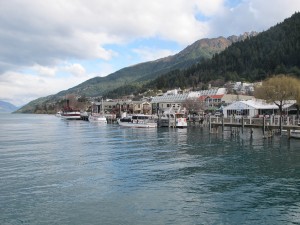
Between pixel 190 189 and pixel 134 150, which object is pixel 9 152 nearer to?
pixel 134 150

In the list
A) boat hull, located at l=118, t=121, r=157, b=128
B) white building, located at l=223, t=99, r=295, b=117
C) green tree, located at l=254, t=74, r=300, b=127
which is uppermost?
green tree, located at l=254, t=74, r=300, b=127

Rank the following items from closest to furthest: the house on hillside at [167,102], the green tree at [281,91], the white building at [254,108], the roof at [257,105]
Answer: the green tree at [281,91]
the roof at [257,105]
the white building at [254,108]
the house on hillside at [167,102]

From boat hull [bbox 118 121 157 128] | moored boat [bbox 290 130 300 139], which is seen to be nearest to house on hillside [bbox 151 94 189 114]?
boat hull [bbox 118 121 157 128]

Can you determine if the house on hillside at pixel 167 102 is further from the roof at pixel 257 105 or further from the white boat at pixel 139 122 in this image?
the roof at pixel 257 105

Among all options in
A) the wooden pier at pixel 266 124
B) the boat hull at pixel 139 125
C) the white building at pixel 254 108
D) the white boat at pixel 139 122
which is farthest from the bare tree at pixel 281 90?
the white boat at pixel 139 122

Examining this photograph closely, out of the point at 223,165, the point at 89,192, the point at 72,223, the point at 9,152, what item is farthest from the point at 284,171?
the point at 9,152

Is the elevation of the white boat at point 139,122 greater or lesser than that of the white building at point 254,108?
lesser

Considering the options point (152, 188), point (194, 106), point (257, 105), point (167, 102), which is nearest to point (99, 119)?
point (194, 106)

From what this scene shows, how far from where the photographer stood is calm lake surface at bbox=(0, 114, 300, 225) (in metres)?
18.9

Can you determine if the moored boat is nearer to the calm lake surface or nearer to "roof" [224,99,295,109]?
the calm lake surface

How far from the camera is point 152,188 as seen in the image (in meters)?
24.6

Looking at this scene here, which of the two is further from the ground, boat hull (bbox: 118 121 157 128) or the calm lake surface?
boat hull (bbox: 118 121 157 128)

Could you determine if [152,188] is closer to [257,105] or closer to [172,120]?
[172,120]

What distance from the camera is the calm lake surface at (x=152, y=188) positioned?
62.1 ft
